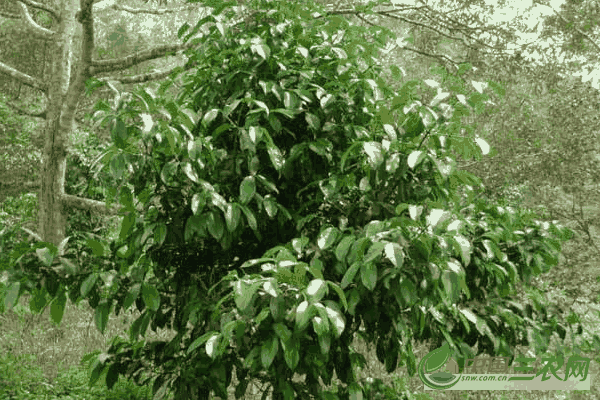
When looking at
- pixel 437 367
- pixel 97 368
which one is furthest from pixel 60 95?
pixel 437 367

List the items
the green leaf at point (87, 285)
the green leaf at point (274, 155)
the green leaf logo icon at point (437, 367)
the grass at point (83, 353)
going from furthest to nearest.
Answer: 1. the grass at point (83, 353)
2. the green leaf logo icon at point (437, 367)
3. the green leaf at point (274, 155)
4. the green leaf at point (87, 285)

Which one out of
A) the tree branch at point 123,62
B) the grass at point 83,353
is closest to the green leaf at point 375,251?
the grass at point 83,353

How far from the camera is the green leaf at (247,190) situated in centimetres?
241

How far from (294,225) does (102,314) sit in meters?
1.01

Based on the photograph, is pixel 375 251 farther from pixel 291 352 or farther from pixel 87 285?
Result: pixel 87 285

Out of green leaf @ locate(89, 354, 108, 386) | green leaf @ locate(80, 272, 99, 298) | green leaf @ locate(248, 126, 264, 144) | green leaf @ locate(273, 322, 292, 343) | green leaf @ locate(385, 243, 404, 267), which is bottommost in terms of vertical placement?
green leaf @ locate(89, 354, 108, 386)

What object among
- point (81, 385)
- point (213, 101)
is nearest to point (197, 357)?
point (213, 101)

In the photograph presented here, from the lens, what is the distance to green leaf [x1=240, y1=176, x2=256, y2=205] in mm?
2412

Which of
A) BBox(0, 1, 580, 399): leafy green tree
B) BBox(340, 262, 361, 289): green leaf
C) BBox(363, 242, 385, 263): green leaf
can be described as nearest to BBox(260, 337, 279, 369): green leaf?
BBox(0, 1, 580, 399): leafy green tree

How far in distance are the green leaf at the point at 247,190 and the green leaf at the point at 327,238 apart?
36 cm

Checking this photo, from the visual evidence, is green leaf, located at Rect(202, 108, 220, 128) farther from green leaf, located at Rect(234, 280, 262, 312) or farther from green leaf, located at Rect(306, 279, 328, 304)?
green leaf, located at Rect(306, 279, 328, 304)

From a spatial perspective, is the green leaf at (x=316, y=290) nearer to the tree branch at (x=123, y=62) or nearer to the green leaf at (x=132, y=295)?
the green leaf at (x=132, y=295)

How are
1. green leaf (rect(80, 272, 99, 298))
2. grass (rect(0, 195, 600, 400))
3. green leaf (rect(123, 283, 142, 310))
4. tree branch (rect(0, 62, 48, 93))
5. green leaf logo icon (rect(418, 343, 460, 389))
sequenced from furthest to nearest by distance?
1. tree branch (rect(0, 62, 48, 93))
2. grass (rect(0, 195, 600, 400))
3. green leaf logo icon (rect(418, 343, 460, 389))
4. green leaf (rect(123, 283, 142, 310))
5. green leaf (rect(80, 272, 99, 298))

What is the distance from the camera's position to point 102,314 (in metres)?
2.38
